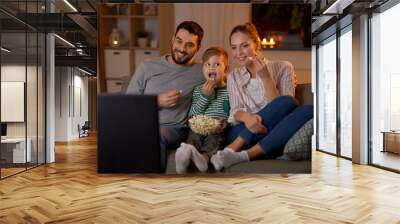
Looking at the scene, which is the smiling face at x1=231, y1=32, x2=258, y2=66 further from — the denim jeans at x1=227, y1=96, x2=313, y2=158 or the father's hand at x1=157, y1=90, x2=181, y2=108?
the father's hand at x1=157, y1=90, x2=181, y2=108

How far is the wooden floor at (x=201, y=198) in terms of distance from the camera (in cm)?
391

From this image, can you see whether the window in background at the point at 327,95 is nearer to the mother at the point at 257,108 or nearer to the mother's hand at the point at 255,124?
the mother at the point at 257,108

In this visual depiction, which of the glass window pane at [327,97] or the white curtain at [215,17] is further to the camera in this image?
the glass window pane at [327,97]

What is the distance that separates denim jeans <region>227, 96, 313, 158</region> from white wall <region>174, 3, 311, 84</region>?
16.7 inches

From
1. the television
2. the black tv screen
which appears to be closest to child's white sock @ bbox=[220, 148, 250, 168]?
the black tv screen

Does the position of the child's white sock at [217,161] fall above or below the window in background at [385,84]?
below

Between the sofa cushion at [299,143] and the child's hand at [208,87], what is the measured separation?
4.12 ft

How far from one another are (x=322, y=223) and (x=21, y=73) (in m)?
5.16

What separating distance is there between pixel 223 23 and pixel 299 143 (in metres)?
1.94

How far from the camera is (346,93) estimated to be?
8789 millimetres

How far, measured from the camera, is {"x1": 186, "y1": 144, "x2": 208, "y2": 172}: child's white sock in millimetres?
6031

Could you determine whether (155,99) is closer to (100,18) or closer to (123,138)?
(123,138)

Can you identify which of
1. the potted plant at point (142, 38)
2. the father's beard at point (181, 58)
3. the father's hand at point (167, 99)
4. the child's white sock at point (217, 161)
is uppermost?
the potted plant at point (142, 38)

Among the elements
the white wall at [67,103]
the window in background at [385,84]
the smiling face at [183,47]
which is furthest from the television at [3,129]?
the white wall at [67,103]
